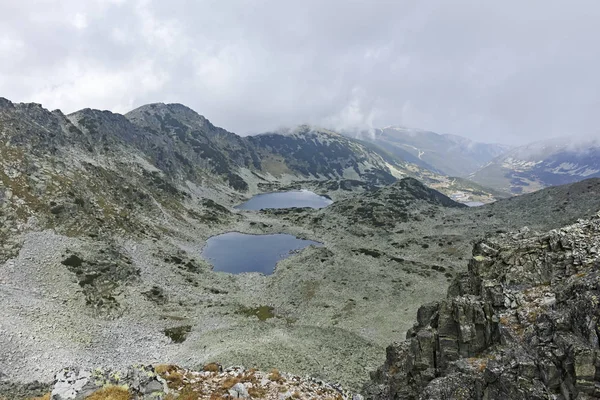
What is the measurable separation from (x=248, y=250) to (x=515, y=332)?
89664 millimetres

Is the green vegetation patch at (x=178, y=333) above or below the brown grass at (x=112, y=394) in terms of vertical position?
below

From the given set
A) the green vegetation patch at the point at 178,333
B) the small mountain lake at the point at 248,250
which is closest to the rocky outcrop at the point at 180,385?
the green vegetation patch at the point at 178,333

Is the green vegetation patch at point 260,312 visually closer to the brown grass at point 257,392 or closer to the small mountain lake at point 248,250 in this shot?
the small mountain lake at point 248,250

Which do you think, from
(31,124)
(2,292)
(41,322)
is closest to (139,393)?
(41,322)

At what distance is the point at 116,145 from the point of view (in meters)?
142

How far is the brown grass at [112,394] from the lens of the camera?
1930 centimetres

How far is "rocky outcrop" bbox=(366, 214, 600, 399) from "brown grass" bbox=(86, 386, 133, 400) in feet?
57.6

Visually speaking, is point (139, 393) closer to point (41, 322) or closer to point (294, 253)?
point (41, 322)

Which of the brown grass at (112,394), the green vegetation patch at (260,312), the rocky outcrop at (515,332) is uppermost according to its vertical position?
the rocky outcrop at (515,332)

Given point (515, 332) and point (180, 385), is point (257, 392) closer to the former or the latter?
point (180, 385)

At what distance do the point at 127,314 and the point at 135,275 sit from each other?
558 inches

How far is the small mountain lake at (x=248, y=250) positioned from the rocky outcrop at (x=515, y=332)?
206ft

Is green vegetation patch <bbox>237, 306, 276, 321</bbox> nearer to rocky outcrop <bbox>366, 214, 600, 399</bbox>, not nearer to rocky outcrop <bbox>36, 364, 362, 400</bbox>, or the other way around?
rocky outcrop <bbox>36, 364, 362, 400</bbox>

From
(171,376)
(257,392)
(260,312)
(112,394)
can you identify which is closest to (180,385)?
(171,376)
